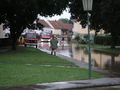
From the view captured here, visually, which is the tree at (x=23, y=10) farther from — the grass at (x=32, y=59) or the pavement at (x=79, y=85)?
the pavement at (x=79, y=85)

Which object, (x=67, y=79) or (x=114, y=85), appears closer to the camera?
(x=114, y=85)

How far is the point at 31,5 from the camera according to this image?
30.2 m

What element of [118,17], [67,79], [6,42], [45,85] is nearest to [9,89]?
[45,85]

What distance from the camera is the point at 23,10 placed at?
98.7ft

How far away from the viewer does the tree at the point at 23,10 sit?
29.6m

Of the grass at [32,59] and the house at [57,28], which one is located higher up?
the house at [57,28]

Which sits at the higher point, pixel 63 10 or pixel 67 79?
pixel 63 10

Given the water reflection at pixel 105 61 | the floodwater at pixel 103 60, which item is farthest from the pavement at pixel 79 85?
the water reflection at pixel 105 61

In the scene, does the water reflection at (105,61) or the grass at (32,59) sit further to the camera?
the grass at (32,59)

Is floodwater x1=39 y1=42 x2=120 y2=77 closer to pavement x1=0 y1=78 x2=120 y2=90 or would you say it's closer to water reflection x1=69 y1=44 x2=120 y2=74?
water reflection x1=69 y1=44 x2=120 y2=74

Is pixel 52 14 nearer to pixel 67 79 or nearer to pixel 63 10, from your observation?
pixel 63 10

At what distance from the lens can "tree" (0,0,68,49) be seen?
29.6 m

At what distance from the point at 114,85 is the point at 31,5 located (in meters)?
18.6

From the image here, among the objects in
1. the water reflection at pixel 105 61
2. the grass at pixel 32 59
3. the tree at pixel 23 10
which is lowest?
the water reflection at pixel 105 61
